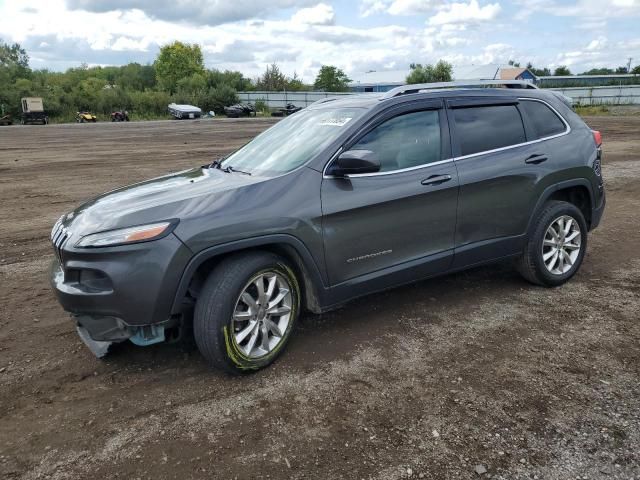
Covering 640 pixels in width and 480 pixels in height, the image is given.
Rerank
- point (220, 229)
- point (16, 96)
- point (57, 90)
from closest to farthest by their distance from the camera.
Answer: point (220, 229)
point (16, 96)
point (57, 90)

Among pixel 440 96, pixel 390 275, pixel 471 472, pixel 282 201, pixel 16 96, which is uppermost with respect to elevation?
pixel 16 96

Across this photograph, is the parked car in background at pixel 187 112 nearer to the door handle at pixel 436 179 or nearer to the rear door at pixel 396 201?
the rear door at pixel 396 201

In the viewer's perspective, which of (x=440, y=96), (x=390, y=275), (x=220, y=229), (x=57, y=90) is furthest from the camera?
(x=57, y=90)

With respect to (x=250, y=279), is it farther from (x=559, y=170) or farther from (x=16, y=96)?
(x=16, y=96)

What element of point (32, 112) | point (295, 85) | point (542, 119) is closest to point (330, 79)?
point (295, 85)

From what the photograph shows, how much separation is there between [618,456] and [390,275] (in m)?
1.83

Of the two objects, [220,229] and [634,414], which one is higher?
[220,229]

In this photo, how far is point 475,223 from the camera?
172 inches

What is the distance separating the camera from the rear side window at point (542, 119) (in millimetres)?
4809

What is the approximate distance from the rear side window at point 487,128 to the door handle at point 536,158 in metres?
0.17

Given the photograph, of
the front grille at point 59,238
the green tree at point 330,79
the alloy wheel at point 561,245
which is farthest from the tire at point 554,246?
the green tree at point 330,79

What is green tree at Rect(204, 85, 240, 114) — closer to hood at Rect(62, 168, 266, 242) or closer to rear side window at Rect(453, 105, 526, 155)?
rear side window at Rect(453, 105, 526, 155)

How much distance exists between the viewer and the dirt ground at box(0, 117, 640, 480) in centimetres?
271

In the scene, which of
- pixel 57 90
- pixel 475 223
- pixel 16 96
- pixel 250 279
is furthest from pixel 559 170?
pixel 57 90
